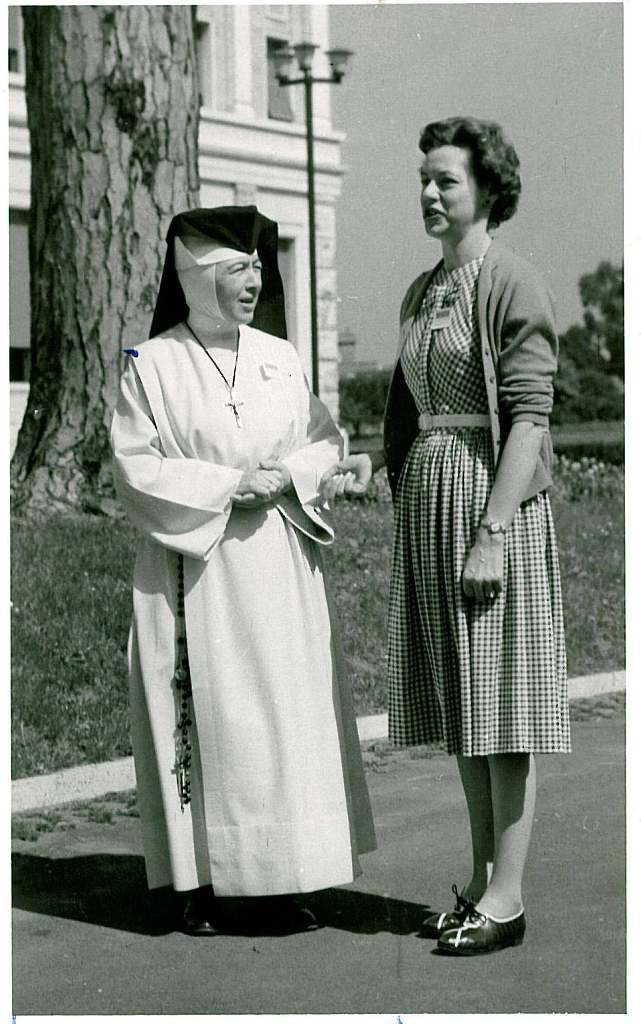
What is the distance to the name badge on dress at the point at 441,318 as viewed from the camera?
4254mm

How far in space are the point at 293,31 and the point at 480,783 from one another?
362 inches

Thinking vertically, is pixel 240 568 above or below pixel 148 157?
below

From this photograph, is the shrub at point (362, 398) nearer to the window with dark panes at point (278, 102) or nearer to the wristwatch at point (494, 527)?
the window with dark panes at point (278, 102)

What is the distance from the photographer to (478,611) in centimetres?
416

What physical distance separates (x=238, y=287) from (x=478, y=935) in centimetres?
200

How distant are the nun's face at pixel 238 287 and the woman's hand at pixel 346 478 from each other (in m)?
0.53

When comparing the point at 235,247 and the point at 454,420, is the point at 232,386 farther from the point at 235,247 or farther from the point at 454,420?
the point at 454,420

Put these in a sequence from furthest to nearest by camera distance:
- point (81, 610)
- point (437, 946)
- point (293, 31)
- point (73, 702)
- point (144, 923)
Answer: point (293, 31), point (81, 610), point (73, 702), point (144, 923), point (437, 946)

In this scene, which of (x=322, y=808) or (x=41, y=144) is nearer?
(x=322, y=808)

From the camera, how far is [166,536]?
170 inches

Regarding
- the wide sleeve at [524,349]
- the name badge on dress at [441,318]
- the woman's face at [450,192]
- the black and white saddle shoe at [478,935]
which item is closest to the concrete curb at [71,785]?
the black and white saddle shoe at [478,935]
